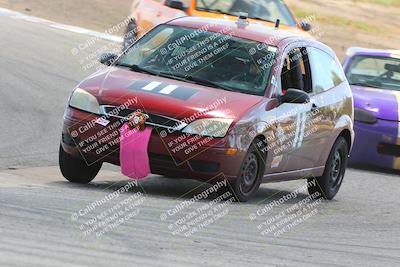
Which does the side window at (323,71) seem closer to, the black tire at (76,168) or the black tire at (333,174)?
the black tire at (333,174)

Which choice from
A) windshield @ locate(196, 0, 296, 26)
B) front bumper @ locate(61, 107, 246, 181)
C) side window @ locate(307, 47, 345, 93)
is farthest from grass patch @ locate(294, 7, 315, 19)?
front bumper @ locate(61, 107, 246, 181)

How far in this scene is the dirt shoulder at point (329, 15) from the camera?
1027 inches

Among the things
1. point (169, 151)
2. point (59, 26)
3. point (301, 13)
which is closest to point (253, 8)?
point (169, 151)

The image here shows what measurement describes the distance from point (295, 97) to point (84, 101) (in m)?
1.98

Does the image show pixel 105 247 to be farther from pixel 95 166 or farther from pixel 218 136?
pixel 95 166

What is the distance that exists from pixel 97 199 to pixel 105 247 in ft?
6.52

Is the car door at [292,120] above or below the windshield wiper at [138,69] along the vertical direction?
below

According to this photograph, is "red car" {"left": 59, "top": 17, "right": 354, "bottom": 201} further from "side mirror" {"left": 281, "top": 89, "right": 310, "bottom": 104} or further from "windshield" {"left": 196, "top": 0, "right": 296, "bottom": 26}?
"windshield" {"left": 196, "top": 0, "right": 296, "bottom": 26}

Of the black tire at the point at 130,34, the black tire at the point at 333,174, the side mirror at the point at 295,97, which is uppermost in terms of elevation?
the side mirror at the point at 295,97

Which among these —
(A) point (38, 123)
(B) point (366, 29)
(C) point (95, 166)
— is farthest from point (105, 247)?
(B) point (366, 29)

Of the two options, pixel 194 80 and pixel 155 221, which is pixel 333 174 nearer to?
pixel 194 80

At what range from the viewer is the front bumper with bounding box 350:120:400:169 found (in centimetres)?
1350

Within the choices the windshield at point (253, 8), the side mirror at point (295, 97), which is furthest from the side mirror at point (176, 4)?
the side mirror at point (295, 97)

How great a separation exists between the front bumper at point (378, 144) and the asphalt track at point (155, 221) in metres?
0.20
